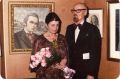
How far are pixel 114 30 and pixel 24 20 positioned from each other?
56 centimetres

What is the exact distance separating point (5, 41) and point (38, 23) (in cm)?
24

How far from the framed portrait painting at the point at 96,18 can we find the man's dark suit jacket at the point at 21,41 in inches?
14.8

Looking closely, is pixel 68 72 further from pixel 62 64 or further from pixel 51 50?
pixel 51 50

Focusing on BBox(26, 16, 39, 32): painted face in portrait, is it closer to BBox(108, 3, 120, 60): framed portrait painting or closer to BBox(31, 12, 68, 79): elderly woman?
BBox(31, 12, 68, 79): elderly woman

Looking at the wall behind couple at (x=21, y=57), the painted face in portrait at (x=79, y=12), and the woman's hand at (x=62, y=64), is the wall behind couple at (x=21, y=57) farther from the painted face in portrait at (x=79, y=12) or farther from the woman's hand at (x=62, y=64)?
the woman's hand at (x=62, y=64)

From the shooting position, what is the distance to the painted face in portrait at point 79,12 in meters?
1.80

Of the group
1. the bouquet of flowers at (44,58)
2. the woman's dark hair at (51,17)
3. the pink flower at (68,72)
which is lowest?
the pink flower at (68,72)

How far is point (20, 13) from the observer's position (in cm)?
185

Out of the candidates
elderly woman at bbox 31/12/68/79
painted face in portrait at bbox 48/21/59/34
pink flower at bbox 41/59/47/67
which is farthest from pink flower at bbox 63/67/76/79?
painted face in portrait at bbox 48/21/59/34

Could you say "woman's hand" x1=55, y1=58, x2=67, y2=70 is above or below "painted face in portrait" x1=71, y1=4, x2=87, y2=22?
below

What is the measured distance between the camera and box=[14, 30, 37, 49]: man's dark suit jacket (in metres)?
1.86

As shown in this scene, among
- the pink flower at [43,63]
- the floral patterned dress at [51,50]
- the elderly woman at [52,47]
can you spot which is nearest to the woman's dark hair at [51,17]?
the elderly woman at [52,47]

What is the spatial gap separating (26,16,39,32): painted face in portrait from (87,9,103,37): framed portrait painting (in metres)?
0.34

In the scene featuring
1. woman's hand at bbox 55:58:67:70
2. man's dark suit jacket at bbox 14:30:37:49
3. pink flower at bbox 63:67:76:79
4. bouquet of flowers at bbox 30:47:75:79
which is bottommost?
pink flower at bbox 63:67:76:79
